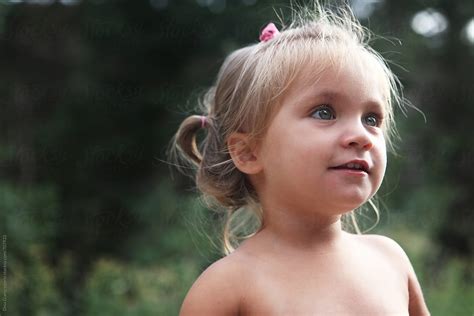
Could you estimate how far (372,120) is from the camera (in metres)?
1.89

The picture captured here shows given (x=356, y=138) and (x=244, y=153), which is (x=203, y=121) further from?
(x=356, y=138)

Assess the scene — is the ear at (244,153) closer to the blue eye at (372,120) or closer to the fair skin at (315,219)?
the fair skin at (315,219)

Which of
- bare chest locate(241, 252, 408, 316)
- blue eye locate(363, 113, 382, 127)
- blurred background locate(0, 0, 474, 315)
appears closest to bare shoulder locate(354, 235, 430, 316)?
bare chest locate(241, 252, 408, 316)

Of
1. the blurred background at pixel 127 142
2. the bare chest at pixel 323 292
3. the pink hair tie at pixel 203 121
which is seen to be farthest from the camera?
the blurred background at pixel 127 142

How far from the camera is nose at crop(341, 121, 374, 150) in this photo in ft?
5.76

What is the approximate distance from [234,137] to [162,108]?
4248mm

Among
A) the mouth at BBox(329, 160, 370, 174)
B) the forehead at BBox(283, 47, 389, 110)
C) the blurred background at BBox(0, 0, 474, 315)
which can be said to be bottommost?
the blurred background at BBox(0, 0, 474, 315)

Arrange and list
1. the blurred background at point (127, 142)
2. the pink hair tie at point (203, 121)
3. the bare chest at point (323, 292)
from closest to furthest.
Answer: the bare chest at point (323, 292), the pink hair tie at point (203, 121), the blurred background at point (127, 142)

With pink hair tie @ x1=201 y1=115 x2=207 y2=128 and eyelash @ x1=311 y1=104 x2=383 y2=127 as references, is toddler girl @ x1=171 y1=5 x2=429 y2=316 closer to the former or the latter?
eyelash @ x1=311 y1=104 x2=383 y2=127

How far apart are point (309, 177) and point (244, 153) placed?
306mm

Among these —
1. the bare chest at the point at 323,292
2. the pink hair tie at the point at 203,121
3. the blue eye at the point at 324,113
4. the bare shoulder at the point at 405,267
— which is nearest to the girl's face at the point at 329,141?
the blue eye at the point at 324,113

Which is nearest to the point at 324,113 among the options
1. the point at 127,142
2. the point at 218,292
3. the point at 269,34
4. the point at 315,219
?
the point at 315,219

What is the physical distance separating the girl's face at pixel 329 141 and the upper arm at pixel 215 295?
10.8 inches

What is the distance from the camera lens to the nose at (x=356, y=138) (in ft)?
5.76
